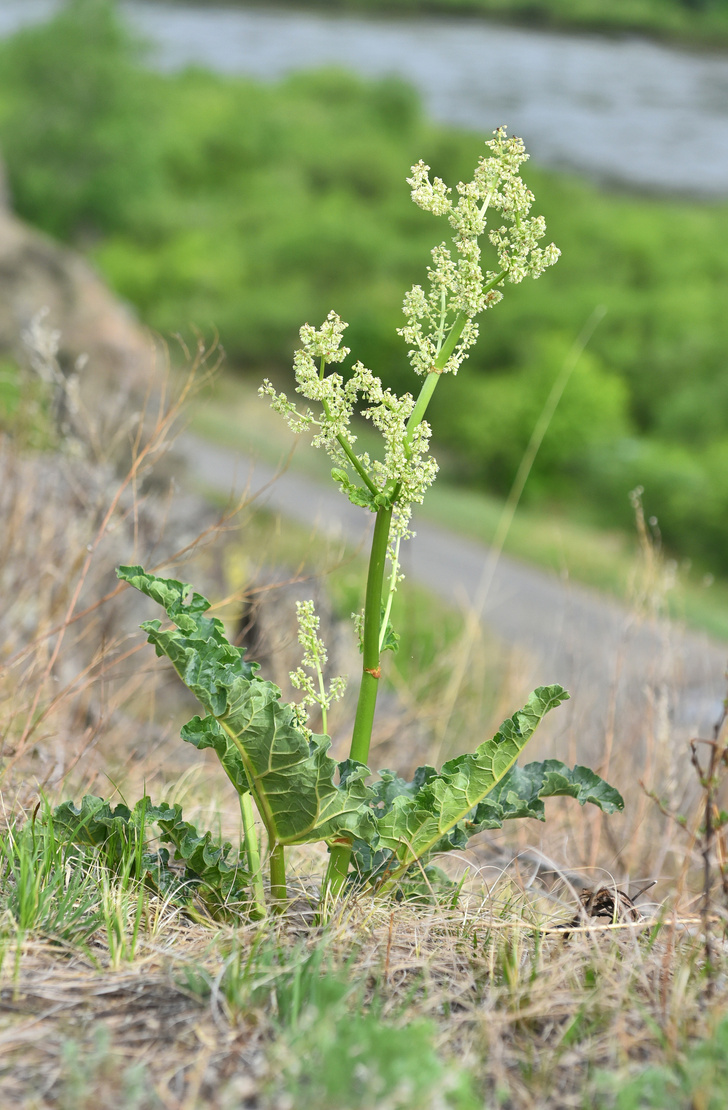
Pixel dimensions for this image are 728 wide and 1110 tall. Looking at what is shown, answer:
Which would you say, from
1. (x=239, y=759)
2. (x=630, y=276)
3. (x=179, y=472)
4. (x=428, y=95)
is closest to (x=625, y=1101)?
(x=239, y=759)

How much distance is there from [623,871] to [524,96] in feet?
139

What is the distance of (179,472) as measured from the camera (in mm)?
7809

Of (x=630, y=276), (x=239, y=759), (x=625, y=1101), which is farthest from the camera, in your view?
(x=630, y=276)

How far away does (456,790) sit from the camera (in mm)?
1534

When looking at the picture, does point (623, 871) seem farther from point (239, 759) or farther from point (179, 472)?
point (179, 472)

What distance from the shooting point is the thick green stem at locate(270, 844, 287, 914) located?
5.23ft

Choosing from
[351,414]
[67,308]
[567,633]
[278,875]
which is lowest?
[278,875]

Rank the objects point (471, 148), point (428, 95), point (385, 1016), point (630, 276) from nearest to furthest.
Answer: point (385, 1016), point (630, 276), point (471, 148), point (428, 95)

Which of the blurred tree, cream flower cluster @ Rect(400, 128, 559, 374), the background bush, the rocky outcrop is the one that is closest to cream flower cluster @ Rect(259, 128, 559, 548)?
cream flower cluster @ Rect(400, 128, 559, 374)

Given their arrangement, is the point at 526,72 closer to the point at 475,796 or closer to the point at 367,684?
the point at 367,684

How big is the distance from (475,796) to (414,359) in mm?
754

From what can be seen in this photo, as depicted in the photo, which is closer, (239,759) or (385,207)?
(239,759)

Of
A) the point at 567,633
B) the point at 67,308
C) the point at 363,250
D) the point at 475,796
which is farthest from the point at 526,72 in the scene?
the point at 475,796

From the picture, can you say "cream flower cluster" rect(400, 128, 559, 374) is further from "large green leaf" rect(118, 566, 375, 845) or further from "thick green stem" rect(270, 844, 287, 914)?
"thick green stem" rect(270, 844, 287, 914)
